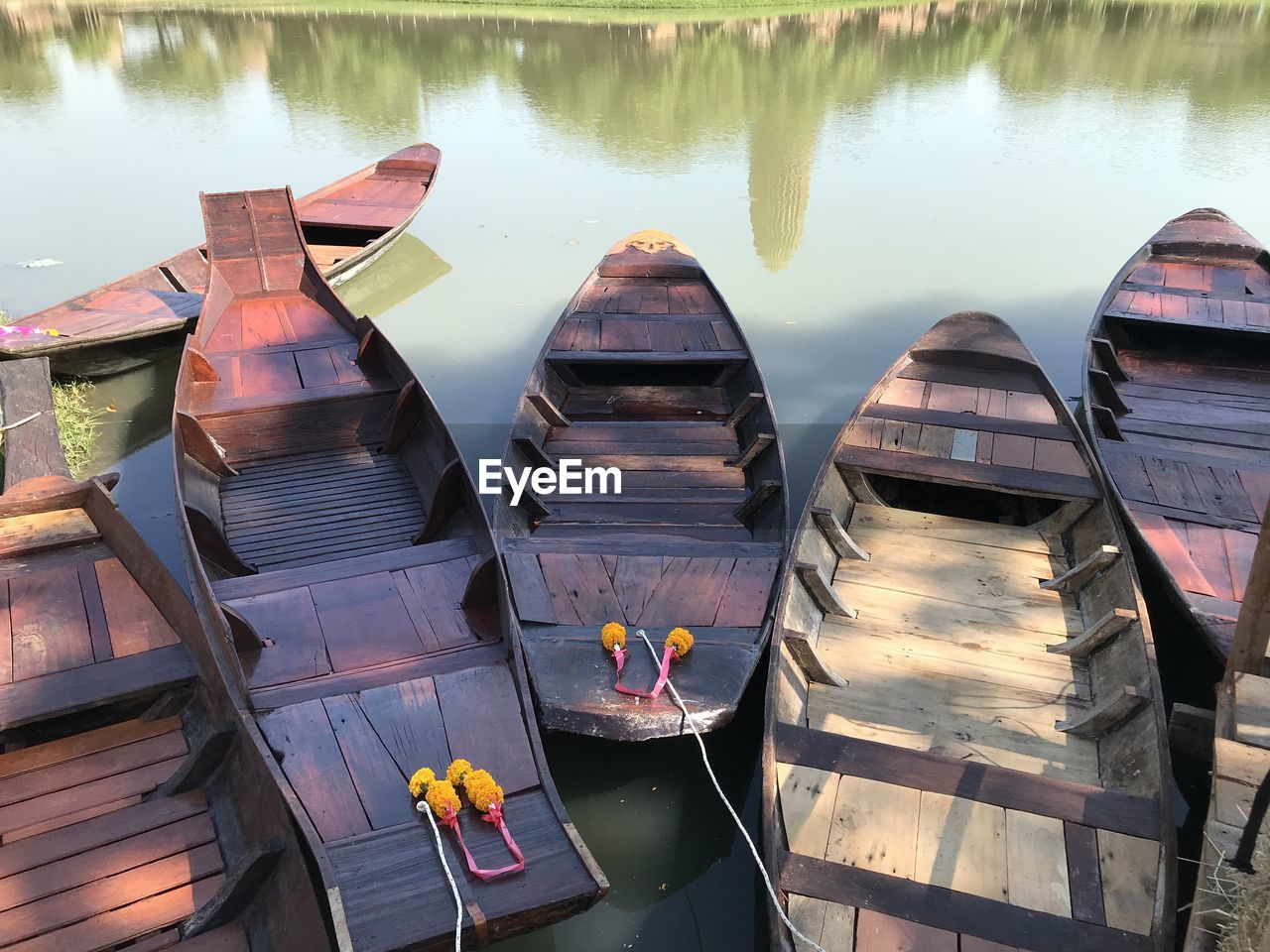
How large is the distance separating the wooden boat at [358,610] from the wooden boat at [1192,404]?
3.06 m

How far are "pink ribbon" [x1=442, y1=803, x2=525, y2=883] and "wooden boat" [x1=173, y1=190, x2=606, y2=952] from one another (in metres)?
0.03

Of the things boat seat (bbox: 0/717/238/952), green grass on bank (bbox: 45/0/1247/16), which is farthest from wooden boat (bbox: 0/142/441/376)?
green grass on bank (bbox: 45/0/1247/16)

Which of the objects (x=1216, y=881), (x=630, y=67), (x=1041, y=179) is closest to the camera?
(x=1216, y=881)

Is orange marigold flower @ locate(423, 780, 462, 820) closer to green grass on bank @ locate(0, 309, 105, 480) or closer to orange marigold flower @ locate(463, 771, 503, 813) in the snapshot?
orange marigold flower @ locate(463, 771, 503, 813)

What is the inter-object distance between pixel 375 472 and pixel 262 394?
1.03 meters

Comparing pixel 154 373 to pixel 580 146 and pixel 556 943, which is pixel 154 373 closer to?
pixel 556 943

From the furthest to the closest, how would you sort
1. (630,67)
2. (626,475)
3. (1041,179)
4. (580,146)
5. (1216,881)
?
1. (630,67)
2. (580,146)
3. (1041,179)
4. (626,475)
5. (1216,881)

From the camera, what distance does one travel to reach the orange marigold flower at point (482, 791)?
3.00 metres

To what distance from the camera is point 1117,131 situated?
15.4 meters

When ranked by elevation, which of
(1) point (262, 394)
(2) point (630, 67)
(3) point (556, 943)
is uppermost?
(2) point (630, 67)

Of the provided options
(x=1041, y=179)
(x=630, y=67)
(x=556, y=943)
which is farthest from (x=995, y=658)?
(x=630, y=67)

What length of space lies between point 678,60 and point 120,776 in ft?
70.5

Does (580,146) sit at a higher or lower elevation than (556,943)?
higher

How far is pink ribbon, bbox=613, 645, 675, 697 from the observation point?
12.0 feet
